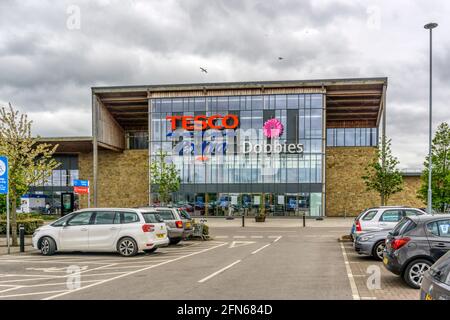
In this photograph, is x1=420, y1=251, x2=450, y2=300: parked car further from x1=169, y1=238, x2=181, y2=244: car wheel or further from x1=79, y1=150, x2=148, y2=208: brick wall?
x1=79, y1=150, x2=148, y2=208: brick wall

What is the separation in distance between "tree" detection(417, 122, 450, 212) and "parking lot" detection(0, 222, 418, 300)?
11073mm

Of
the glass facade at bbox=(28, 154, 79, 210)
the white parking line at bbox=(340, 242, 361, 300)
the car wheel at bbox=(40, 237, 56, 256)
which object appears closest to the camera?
the white parking line at bbox=(340, 242, 361, 300)

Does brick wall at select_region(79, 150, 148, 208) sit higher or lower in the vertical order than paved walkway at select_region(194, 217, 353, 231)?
higher

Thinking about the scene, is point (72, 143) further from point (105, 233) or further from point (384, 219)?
point (384, 219)

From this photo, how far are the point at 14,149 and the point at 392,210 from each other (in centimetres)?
1519

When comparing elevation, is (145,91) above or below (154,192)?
above

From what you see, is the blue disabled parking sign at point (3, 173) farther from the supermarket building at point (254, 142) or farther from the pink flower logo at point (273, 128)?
the pink flower logo at point (273, 128)

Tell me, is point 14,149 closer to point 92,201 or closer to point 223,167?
point 223,167

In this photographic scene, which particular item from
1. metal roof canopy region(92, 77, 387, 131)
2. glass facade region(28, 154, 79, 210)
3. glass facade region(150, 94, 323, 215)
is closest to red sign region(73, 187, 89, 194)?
glass facade region(150, 94, 323, 215)

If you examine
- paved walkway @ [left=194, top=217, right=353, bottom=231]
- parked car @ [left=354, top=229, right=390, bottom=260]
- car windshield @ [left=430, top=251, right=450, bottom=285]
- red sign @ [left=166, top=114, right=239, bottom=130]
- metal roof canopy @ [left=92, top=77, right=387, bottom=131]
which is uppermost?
metal roof canopy @ [left=92, top=77, right=387, bottom=131]

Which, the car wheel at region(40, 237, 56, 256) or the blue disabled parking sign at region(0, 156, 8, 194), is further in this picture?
the blue disabled parking sign at region(0, 156, 8, 194)

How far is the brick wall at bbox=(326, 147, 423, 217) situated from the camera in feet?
171
